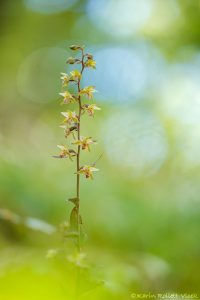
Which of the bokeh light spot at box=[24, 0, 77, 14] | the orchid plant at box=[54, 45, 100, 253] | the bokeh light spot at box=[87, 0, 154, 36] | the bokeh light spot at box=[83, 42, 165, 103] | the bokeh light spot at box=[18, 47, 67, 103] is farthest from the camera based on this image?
the bokeh light spot at box=[18, 47, 67, 103]

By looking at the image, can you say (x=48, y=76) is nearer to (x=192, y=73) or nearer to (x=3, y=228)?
(x=192, y=73)

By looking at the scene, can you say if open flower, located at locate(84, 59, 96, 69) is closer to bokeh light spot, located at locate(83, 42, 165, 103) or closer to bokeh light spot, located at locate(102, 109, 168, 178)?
bokeh light spot, located at locate(102, 109, 168, 178)

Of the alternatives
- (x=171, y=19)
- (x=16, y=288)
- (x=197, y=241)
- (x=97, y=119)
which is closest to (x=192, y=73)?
(x=171, y=19)

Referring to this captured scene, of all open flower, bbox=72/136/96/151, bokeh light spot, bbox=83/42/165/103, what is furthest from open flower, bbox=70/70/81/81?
bokeh light spot, bbox=83/42/165/103

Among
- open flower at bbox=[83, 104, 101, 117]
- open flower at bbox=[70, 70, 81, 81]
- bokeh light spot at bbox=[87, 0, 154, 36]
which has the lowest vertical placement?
open flower at bbox=[83, 104, 101, 117]

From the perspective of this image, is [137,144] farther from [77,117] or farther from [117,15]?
[77,117]

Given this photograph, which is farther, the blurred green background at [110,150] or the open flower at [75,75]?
the blurred green background at [110,150]

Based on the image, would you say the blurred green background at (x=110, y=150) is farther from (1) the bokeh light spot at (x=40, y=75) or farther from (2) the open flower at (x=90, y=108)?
(2) the open flower at (x=90, y=108)

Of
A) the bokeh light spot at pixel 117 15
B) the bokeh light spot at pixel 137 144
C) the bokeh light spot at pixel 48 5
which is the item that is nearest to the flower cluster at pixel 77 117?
the bokeh light spot at pixel 137 144

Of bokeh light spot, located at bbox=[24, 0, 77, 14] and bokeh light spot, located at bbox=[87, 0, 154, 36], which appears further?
bokeh light spot, located at bbox=[24, 0, 77, 14]

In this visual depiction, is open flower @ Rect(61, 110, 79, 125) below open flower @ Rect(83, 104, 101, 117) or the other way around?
below
